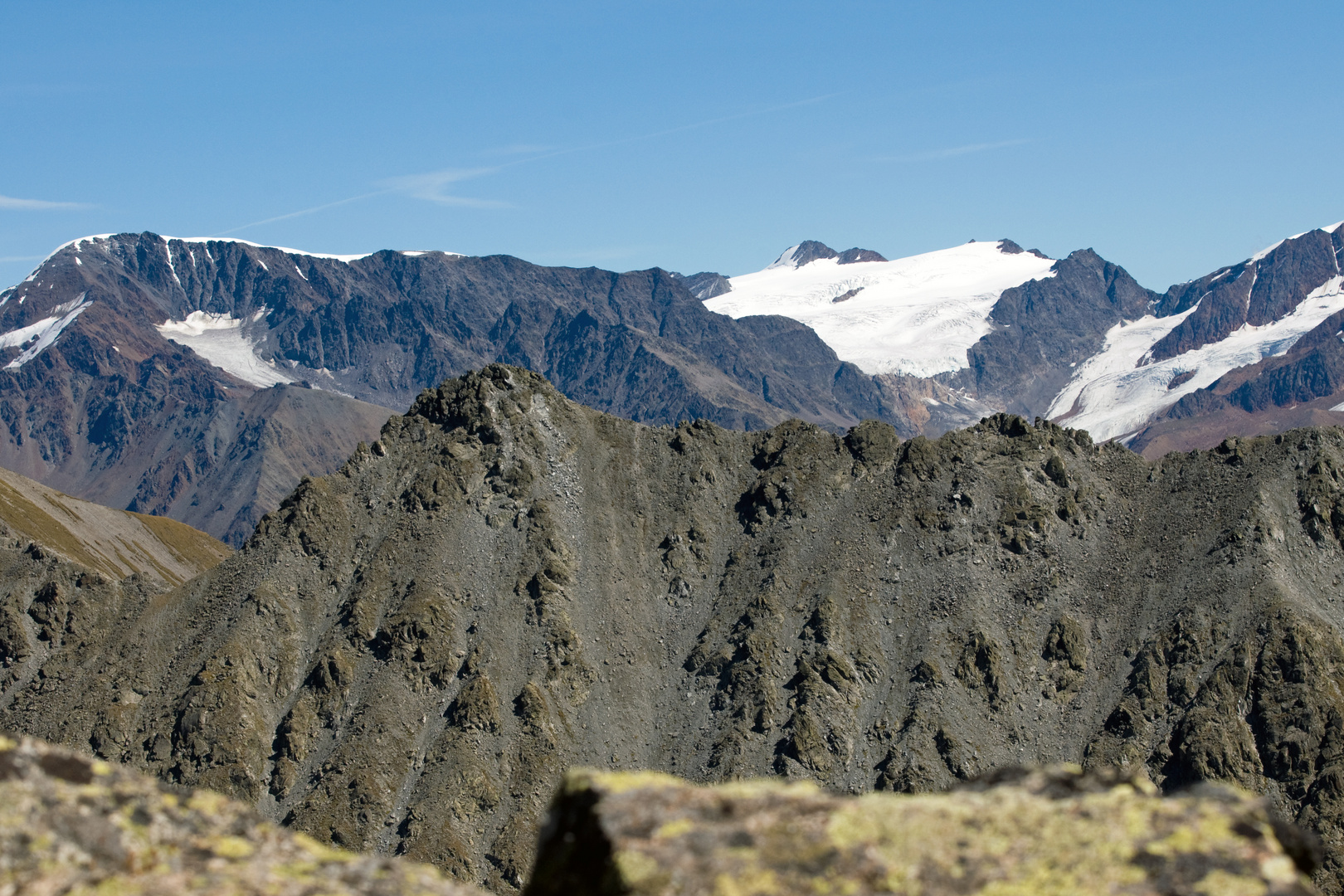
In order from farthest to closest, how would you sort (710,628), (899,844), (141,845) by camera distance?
1. (710,628)
2. (899,844)
3. (141,845)

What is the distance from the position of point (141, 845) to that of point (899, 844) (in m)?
14.1

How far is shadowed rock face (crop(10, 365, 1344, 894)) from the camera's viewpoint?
125 meters

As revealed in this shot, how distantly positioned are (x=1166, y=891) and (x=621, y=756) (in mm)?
113384

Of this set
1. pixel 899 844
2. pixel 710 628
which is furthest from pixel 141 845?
pixel 710 628

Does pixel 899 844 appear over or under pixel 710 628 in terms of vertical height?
over

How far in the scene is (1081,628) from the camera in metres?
139

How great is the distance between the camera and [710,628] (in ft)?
475

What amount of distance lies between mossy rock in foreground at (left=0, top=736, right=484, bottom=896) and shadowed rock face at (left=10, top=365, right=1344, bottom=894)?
330 ft

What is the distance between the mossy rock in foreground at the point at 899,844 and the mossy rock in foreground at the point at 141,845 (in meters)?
3.45

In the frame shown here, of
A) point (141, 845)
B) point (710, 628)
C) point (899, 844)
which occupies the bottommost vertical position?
point (710, 628)

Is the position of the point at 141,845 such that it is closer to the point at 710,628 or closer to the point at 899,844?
→ the point at 899,844

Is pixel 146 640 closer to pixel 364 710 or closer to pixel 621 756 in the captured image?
pixel 364 710

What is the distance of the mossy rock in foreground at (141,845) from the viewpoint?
2198 centimetres

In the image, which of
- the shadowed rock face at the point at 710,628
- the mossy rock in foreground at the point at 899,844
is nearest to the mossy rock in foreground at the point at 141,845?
the mossy rock in foreground at the point at 899,844
